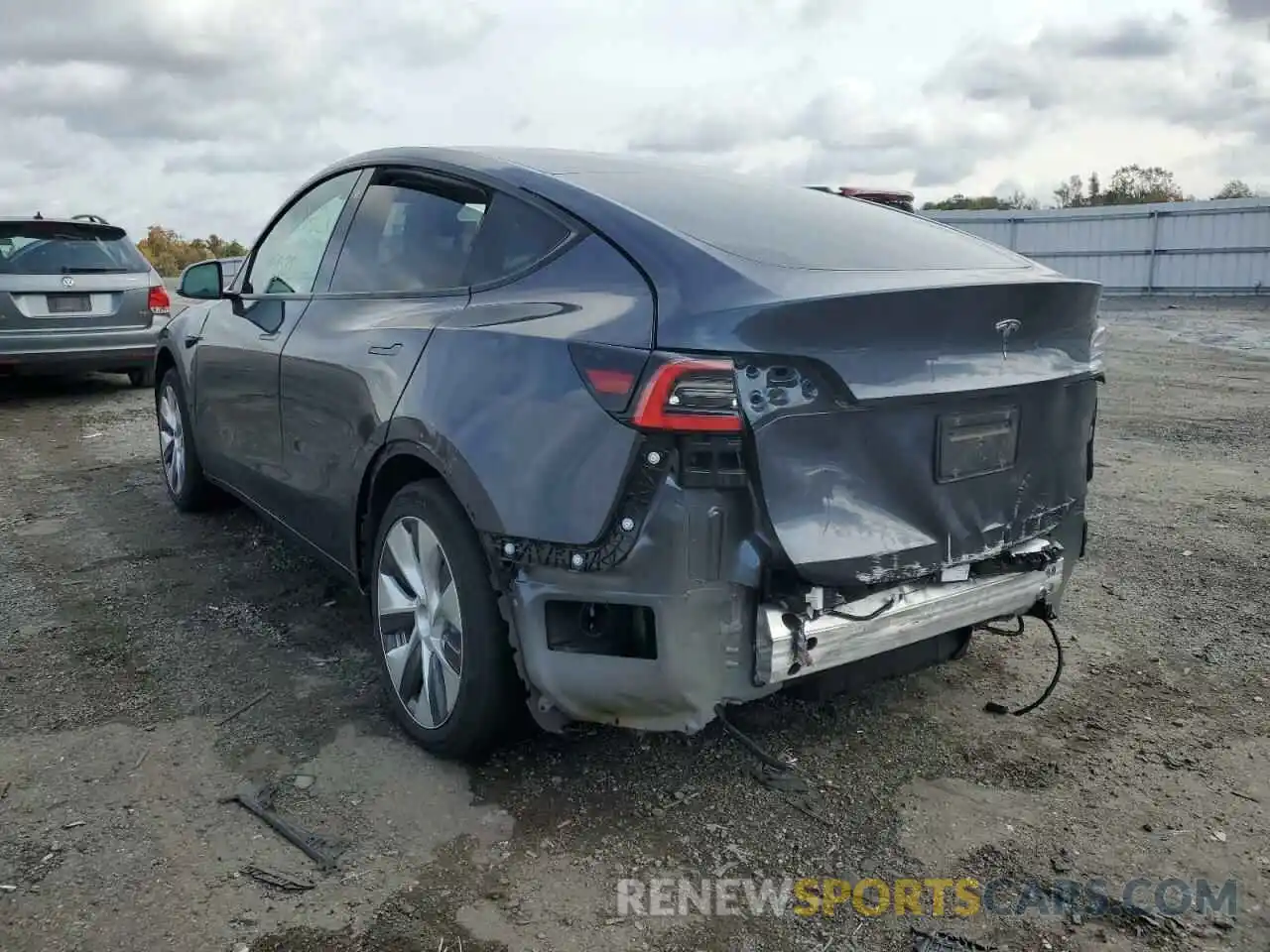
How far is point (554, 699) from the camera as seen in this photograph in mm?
2631

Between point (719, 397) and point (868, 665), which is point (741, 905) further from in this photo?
point (719, 397)

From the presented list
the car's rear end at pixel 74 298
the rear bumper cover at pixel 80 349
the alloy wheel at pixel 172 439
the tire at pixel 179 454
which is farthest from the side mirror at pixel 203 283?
the car's rear end at pixel 74 298

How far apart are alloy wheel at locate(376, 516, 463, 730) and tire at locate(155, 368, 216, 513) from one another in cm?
252

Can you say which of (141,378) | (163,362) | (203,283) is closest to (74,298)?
Result: (141,378)

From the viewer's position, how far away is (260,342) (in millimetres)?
4215

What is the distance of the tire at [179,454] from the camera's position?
5.36 m

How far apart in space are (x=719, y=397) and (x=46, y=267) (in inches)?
348

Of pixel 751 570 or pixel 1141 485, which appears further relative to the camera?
pixel 1141 485

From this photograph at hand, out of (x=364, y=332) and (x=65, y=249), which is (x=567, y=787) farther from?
(x=65, y=249)

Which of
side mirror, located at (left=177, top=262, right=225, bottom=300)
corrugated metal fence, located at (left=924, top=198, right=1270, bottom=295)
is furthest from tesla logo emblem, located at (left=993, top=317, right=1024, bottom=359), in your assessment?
corrugated metal fence, located at (left=924, top=198, right=1270, bottom=295)

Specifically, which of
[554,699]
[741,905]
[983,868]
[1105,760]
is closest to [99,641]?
[554,699]

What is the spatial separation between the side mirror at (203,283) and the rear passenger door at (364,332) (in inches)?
38.5

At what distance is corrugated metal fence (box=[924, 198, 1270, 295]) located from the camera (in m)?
21.5

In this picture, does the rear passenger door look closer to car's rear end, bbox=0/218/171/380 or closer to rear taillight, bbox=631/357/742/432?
rear taillight, bbox=631/357/742/432
